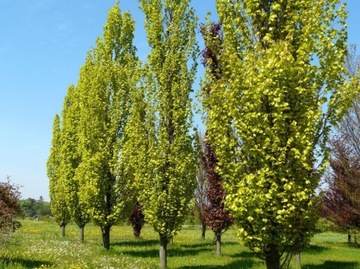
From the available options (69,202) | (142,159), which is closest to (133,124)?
(142,159)

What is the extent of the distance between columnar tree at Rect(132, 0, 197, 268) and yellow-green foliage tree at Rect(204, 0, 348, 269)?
590cm

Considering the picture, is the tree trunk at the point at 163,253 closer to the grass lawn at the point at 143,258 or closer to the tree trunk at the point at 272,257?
the grass lawn at the point at 143,258

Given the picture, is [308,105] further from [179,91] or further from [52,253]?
[52,253]

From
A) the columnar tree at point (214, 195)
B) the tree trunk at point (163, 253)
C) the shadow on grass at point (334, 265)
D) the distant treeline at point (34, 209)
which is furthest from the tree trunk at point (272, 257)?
the distant treeline at point (34, 209)

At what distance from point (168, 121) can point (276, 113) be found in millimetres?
8318

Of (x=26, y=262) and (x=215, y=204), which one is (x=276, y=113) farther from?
(x=215, y=204)

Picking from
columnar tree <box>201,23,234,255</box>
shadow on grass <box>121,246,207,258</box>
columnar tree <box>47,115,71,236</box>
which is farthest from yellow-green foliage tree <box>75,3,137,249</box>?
columnar tree <box>47,115,71,236</box>

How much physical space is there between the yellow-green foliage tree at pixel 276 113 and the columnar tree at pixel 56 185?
2518cm

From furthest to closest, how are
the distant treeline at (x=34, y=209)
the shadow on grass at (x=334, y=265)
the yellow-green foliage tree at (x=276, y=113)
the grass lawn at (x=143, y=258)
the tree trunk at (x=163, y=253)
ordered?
1. the distant treeline at (x=34, y=209)
2. the shadow on grass at (x=334, y=265)
3. the tree trunk at (x=163, y=253)
4. the grass lawn at (x=143, y=258)
5. the yellow-green foliage tree at (x=276, y=113)

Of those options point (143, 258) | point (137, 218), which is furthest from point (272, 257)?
point (137, 218)

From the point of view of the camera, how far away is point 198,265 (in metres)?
18.4

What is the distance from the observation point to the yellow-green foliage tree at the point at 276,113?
29.2ft

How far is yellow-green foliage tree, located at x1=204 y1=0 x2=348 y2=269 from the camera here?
8.90m

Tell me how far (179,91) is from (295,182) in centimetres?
857
